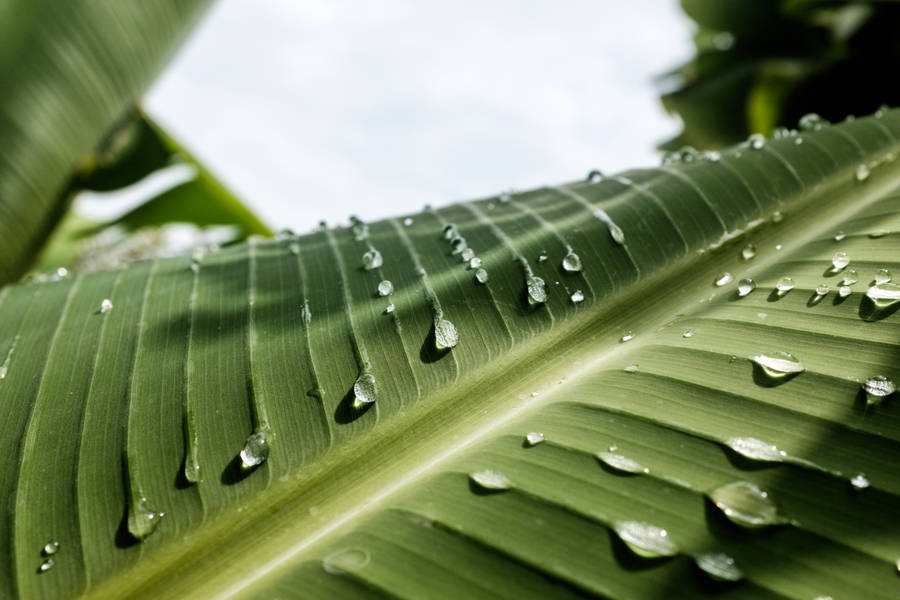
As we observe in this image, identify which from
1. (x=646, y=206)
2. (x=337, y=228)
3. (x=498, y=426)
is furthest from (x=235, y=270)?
(x=646, y=206)

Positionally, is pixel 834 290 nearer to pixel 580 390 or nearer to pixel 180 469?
pixel 580 390

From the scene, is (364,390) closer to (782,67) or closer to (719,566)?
(719,566)

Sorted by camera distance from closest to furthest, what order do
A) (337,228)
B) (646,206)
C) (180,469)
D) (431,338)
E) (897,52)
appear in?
(180,469) → (431,338) → (646,206) → (337,228) → (897,52)

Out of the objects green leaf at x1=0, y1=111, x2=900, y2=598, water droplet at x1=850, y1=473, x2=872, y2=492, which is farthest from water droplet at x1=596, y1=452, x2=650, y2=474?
water droplet at x1=850, y1=473, x2=872, y2=492

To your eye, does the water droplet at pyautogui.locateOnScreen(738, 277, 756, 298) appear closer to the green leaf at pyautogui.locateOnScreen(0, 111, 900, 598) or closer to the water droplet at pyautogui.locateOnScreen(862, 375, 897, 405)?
the green leaf at pyautogui.locateOnScreen(0, 111, 900, 598)

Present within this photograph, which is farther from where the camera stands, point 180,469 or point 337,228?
point 337,228

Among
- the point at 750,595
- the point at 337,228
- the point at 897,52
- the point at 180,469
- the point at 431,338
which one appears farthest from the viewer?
the point at 897,52
